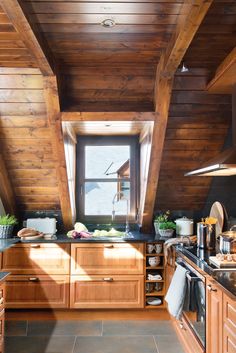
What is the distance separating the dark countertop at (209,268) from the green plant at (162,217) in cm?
73

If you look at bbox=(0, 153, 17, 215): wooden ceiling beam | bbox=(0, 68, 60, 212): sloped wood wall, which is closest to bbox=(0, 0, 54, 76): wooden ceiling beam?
bbox=(0, 68, 60, 212): sloped wood wall

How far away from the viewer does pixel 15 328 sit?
315 centimetres

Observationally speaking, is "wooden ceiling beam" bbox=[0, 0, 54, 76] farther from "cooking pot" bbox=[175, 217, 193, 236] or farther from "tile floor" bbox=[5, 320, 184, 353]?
"tile floor" bbox=[5, 320, 184, 353]

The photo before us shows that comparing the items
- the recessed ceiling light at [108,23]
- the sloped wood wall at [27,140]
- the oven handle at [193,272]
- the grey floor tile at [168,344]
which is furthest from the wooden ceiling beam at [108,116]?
the grey floor tile at [168,344]

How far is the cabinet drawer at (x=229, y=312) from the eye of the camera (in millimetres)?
1646

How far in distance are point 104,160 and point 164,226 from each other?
1.22 meters

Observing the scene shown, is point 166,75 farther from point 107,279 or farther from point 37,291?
point 37,291

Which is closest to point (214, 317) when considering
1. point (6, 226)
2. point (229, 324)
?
point (229, 324)

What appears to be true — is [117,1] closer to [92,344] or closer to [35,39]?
[35,39]

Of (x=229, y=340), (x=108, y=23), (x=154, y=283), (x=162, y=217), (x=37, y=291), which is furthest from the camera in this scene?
(x=162, y=217)

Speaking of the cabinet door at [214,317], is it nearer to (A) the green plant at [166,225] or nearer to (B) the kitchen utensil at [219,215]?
(B) the kitchen utensil at [219,215]

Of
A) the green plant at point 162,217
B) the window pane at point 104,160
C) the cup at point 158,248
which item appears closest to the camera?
the cup at point 158,248

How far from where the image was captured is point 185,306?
8.11 feet

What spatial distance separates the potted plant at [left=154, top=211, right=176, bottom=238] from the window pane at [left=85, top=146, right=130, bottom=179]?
860 mm
